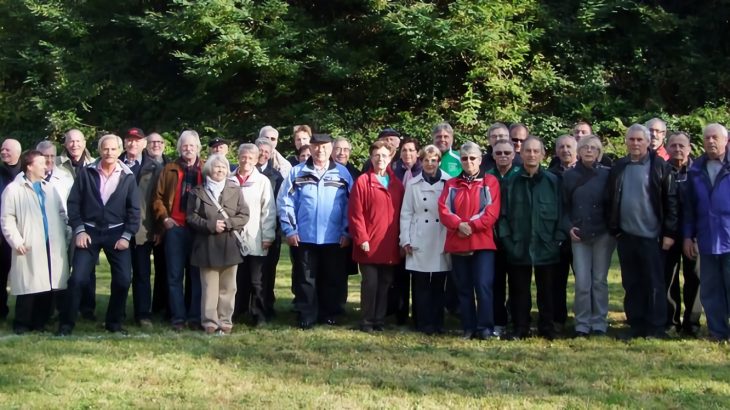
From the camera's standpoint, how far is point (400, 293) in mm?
8773

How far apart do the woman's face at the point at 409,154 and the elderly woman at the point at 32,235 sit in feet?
10.7

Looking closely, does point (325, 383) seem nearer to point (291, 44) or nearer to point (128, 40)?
point (291, 44)

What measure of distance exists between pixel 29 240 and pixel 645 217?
5400mm

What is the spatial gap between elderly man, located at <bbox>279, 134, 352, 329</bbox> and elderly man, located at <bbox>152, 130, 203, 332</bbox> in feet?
3.01

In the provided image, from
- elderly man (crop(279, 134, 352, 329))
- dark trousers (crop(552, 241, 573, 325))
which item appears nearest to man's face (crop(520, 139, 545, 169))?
dark trousers (crop(552, 241, 573, 325))

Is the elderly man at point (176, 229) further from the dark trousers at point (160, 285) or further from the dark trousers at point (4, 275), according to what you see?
the dark trousers at point (4, 275)

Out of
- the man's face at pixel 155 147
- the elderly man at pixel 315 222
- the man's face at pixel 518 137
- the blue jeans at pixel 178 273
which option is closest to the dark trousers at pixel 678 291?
the man's face at pixel 518 137

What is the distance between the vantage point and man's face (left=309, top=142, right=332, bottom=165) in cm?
841

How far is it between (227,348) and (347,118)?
552 inches

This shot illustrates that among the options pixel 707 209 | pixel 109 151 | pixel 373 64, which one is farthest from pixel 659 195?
pixel 373 64

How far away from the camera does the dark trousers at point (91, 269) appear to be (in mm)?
7910

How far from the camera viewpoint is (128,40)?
22781 millimetres

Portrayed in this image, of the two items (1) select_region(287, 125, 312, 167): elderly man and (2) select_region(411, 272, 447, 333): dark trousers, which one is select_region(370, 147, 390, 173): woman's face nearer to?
(2) select_region(411, 272, 447, 333): dark trousers

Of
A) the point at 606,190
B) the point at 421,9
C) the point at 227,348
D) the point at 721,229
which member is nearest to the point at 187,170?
the point at 227,348
